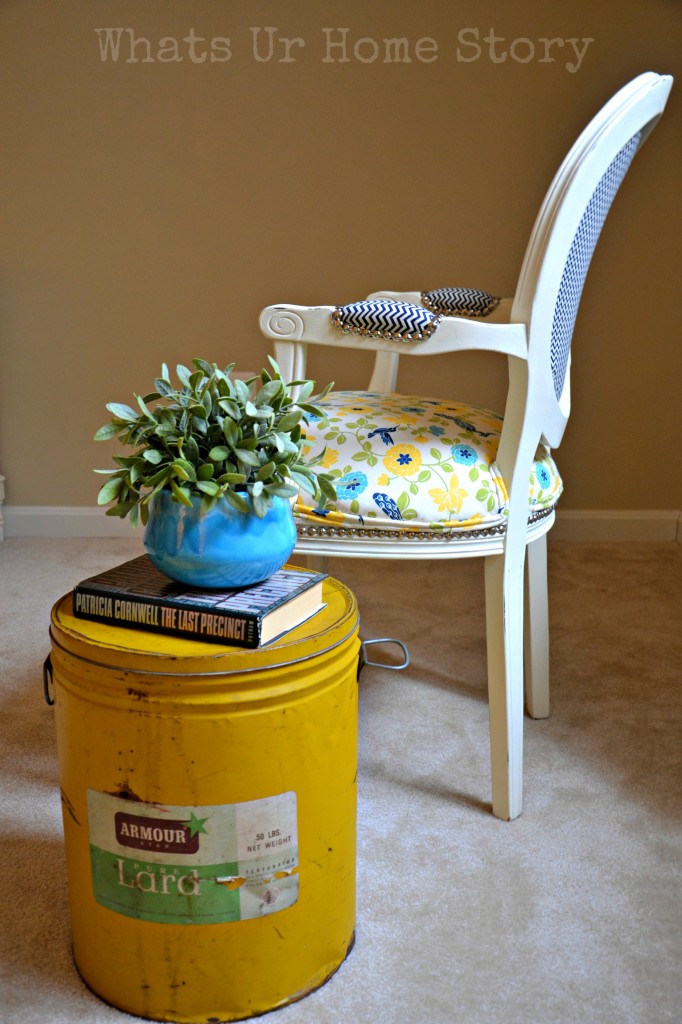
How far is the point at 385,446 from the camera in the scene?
131 cm

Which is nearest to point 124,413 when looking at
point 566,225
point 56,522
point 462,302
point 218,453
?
point 218,453

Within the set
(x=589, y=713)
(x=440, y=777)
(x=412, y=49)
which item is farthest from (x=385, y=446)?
(x=412, y=49)

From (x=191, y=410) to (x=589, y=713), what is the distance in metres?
1.05

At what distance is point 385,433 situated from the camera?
134 cm

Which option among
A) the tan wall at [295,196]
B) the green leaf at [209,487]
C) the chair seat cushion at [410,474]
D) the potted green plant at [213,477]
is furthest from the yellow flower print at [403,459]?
the tan wall at [295,196]

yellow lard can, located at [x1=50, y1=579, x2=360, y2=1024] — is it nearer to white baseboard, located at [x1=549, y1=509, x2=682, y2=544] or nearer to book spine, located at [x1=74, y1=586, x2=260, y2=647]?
book spine, located at [x1=74, y1=586, x2=260, y2=647]

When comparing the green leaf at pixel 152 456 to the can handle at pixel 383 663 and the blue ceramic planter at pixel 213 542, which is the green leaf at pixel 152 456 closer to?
the blue ceramic planter at pixel 213 542

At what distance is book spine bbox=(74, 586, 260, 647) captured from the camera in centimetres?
88

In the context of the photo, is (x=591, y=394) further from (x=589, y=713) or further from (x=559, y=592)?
(x=589, y=713)

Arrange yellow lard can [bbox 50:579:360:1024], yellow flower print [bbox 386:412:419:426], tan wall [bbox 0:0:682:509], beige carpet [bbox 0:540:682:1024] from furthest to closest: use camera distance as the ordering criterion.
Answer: tan wall [bbox 0:0:682:509] < yellow flower print [bbox 386:412:419:426] < beige carpet [bbox 0:540:682:1024] < yellow lard can [bbox 50:579:360:1024]

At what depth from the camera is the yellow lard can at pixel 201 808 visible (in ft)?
2.87

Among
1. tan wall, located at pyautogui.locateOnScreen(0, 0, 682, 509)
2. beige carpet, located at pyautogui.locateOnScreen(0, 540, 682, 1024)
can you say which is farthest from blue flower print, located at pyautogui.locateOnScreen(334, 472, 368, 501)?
tan wall, located at pyautogui.locateOnScreen(0, 0, 682, 509)

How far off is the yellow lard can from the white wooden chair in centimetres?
33

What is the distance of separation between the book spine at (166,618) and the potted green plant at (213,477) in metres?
0.05
